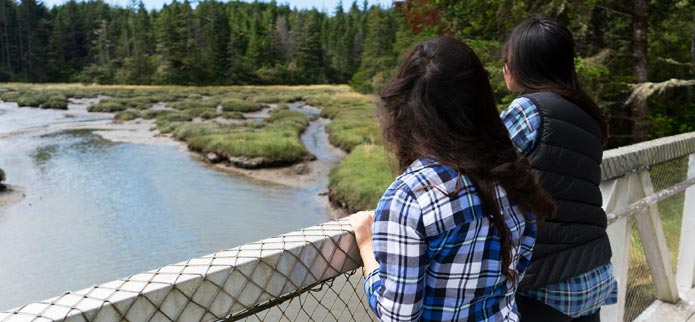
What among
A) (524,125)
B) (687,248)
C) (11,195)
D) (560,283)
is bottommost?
(11,195)

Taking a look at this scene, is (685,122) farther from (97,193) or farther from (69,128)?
(69,128)

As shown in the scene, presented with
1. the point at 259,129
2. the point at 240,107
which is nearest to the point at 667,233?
the point at 259,129

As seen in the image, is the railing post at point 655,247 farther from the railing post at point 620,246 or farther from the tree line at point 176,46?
the tree line at point 176,46

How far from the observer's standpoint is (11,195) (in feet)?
54.9

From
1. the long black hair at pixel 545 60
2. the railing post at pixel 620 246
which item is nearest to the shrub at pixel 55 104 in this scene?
the railing post at pixel 620 246

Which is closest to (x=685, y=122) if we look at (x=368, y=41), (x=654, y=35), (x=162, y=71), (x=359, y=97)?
(x=654, y=35)

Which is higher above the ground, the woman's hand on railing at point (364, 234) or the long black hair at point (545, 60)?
the long black hair at point (545, 60)

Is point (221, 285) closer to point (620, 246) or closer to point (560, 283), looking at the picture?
point (560, 283)

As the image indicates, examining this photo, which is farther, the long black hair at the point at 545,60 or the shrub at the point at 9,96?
the shrub at the point at 9,96

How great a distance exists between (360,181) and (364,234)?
12.7m

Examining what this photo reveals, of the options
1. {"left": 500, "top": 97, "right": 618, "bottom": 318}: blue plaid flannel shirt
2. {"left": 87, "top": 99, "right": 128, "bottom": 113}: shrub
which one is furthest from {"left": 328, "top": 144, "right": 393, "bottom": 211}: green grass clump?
{"left": 87, "top": 99, "right": 128, "bottom": 113}: shrub

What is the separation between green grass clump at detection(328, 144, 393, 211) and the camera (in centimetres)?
1303

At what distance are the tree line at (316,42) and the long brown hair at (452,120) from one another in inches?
290

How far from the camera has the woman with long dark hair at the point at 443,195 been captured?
1006 mm
